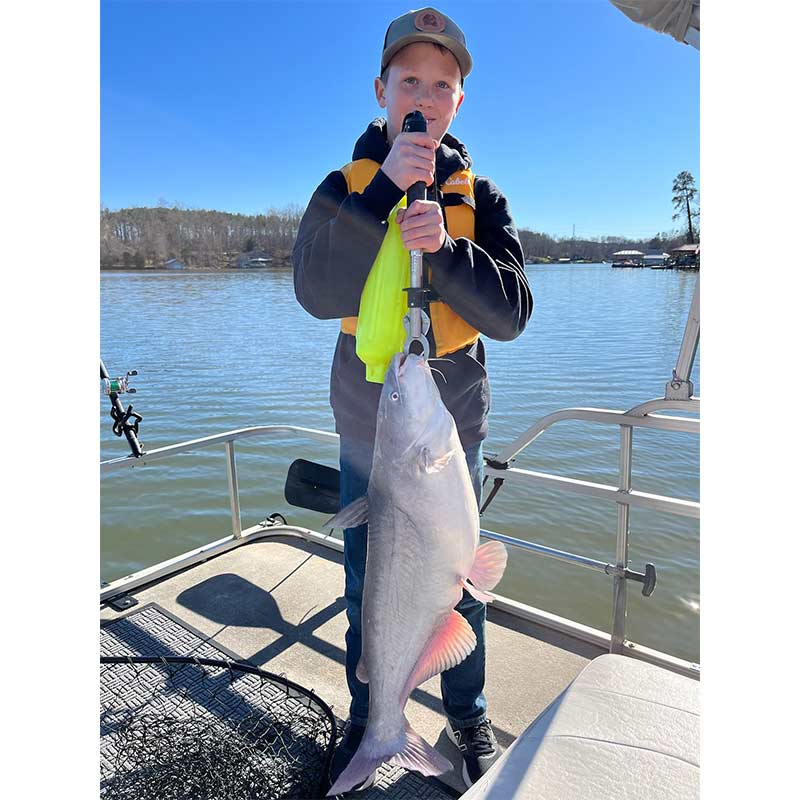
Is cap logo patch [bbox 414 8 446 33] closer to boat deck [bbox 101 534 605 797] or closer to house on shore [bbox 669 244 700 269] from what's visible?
house on shore [bbox 669 244 700 269]

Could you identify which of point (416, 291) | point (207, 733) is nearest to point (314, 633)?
point (207, 733)

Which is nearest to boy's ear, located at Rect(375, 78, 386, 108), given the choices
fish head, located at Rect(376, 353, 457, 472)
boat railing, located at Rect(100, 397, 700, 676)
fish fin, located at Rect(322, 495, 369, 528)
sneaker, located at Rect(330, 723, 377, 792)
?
fish head, located at Rect(376, 353, 457, 472)

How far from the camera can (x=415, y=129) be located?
1.29 metres

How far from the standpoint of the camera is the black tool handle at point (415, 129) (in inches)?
50.6

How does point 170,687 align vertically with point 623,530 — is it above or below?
below

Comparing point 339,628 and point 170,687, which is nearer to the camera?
point 170,687

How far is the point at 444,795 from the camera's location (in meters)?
2.17

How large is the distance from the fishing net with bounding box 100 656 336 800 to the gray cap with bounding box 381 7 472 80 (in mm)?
2268

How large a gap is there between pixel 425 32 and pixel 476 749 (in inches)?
88.2

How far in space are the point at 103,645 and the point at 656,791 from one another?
8.93ft

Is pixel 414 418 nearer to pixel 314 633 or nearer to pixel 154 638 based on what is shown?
pixel 314 633
